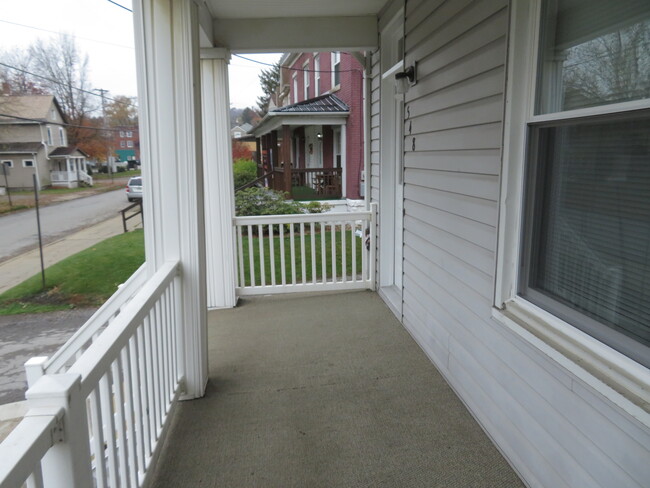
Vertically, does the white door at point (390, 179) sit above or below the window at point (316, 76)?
below

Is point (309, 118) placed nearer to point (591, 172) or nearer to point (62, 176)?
point (591, 172)

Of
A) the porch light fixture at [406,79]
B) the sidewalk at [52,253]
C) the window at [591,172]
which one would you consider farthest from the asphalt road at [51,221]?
the porch light fixture at [406,79]

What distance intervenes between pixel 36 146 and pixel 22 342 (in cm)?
45

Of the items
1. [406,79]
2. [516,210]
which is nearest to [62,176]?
[516,210]

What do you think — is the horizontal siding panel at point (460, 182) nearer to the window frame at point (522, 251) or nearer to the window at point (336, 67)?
the window frame at point (522, 251)

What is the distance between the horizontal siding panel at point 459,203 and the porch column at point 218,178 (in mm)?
1820

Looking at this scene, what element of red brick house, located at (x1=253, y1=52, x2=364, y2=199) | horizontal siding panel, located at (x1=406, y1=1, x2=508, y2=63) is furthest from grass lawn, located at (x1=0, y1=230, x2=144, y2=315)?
red brick house, located at (x1=253, y1=52, x2=364, y2=199)

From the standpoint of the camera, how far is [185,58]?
104 inches

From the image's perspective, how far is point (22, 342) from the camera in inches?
45.3

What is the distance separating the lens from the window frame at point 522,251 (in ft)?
4.82

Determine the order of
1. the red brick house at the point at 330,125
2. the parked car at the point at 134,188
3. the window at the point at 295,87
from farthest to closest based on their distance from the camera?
the window at the point at 295,87 → the red brick house at the point at 330,125 → the parked car at the point at 134,188

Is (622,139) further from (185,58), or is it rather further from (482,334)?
(185,58)

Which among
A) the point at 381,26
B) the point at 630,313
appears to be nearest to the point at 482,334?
the point at 630,313

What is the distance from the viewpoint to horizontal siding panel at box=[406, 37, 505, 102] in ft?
7.27
